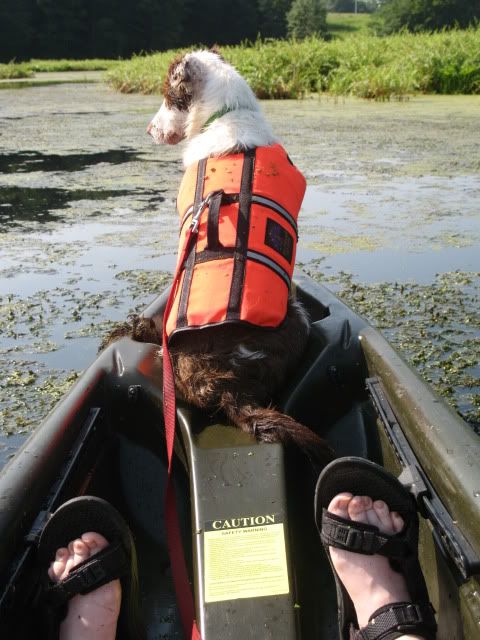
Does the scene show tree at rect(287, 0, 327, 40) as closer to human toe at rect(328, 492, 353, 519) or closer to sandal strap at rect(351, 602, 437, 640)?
human toe at rect(328, 492, 353, 519)

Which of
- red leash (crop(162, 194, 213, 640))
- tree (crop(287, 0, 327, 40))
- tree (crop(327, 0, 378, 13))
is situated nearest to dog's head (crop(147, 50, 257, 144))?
red leash (crop(162, 194, 213, 640))

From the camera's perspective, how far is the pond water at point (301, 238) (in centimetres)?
368

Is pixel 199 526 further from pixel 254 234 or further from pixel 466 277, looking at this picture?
pixel 466 277

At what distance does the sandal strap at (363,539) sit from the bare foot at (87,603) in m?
0.50

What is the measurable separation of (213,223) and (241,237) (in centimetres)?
10

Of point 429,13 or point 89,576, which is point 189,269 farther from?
point 429,13

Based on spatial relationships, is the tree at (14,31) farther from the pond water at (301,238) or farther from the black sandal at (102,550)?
the black sandal at (102,550)

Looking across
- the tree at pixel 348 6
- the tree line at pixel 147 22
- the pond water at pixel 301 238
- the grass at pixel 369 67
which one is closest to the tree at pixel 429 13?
the tree line at pixel 147 22

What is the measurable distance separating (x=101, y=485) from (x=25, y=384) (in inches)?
54.0

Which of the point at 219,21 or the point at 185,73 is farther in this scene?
the point at 219,21

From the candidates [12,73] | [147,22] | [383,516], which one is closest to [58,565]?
[383,516]

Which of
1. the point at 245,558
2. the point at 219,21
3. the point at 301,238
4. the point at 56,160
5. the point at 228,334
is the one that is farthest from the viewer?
the point at 219,21

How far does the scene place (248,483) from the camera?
186cm

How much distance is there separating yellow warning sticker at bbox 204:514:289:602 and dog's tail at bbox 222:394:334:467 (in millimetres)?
235
